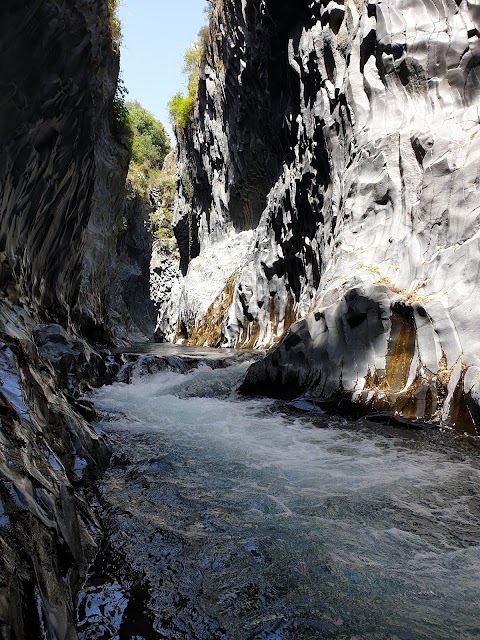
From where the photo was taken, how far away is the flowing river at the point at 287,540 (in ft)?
6.30

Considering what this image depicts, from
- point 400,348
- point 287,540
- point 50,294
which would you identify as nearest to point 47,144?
point 50,294

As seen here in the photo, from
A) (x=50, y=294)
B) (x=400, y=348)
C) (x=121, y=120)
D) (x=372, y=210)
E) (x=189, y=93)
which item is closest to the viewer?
(x=400, y=348)

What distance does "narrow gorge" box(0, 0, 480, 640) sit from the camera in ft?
6.72

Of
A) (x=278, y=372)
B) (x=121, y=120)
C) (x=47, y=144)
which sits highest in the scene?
(x=121, y=120)

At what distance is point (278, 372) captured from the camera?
333 inches

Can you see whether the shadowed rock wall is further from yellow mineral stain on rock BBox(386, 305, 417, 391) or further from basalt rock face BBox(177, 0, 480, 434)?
yellow mineral stain on rock BBox(386, 305, 417, 391)

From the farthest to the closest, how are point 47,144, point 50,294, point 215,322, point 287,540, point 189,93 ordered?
point 189,93 → point 215,322 → point 50,294 → point 47,144 → point 287,540

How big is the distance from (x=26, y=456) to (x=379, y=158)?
9255 mm

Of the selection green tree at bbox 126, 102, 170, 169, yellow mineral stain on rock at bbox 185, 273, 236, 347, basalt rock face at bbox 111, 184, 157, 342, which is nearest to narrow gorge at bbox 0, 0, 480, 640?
yellow mineral stain on rock at bbox 185, 273, 236, 347

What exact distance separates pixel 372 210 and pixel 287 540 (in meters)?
8.06

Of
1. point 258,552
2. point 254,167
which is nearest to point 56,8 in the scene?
point 258,552

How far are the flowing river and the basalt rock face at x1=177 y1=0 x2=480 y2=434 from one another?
157 centimetres

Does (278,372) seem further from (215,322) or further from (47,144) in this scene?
(215,322)

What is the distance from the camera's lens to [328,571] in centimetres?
234
